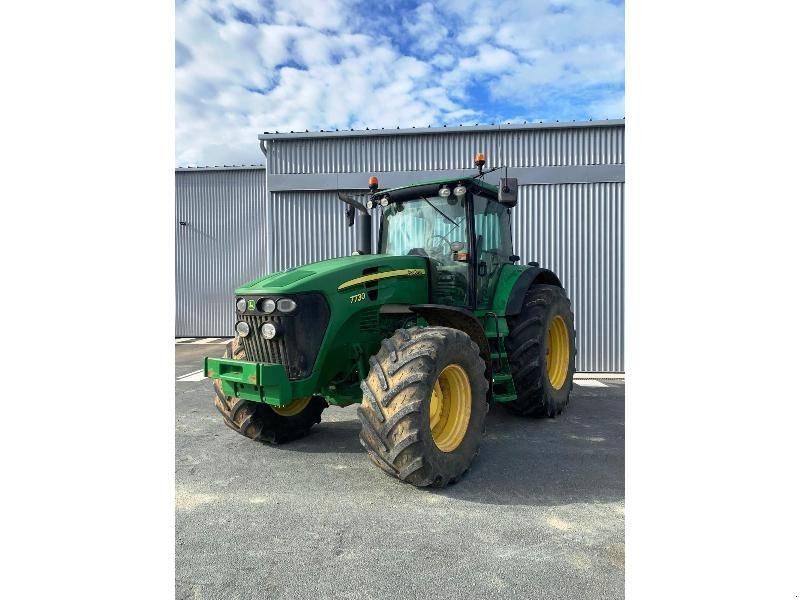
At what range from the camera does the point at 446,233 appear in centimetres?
425

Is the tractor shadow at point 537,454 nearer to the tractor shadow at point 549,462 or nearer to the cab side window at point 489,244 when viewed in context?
the tractor shadow at point 549,462

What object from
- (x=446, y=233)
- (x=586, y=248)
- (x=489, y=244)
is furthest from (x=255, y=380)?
(x=586, y=248)

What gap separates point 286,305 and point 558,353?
362 cm

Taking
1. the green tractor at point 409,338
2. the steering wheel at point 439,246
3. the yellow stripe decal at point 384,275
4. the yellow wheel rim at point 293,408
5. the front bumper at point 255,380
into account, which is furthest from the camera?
the steering wheel at point 439,246

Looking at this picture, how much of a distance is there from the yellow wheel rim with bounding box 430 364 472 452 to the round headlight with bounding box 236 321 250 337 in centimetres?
149

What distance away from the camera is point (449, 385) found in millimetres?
3371

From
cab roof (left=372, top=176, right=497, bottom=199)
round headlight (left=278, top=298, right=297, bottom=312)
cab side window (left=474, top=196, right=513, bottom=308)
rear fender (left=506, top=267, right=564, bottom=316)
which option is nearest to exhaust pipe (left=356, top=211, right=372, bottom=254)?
cab roof (left=372, top=176, right=497, bottom=199)

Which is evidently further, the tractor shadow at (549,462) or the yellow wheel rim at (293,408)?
the yellow wheel rim at (293,408)

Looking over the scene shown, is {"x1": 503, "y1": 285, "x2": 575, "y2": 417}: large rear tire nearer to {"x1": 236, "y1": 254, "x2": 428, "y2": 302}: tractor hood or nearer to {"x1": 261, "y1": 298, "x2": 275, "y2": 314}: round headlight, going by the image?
{"x1": 236, "y1": 254, "x2": 428, "y2": 302}: tractor hood

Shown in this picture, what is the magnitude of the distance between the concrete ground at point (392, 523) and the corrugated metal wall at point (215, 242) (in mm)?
8101

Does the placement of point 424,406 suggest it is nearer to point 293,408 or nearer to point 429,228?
point 293,408

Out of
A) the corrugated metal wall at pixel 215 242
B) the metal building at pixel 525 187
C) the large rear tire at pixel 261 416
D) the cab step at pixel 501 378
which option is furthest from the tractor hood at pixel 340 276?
the corrugated metal wall at pixel 215 242

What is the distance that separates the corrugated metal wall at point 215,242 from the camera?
11.5 m

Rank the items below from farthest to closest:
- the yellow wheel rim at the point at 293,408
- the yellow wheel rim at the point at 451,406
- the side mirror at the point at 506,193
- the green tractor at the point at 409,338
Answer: the yellow wheel rim at the point at 293,408 < the side mirror at the point at 506,193 < the yellow wheel rim at the point at 451,406 < the green tractor at the point at 409,338
